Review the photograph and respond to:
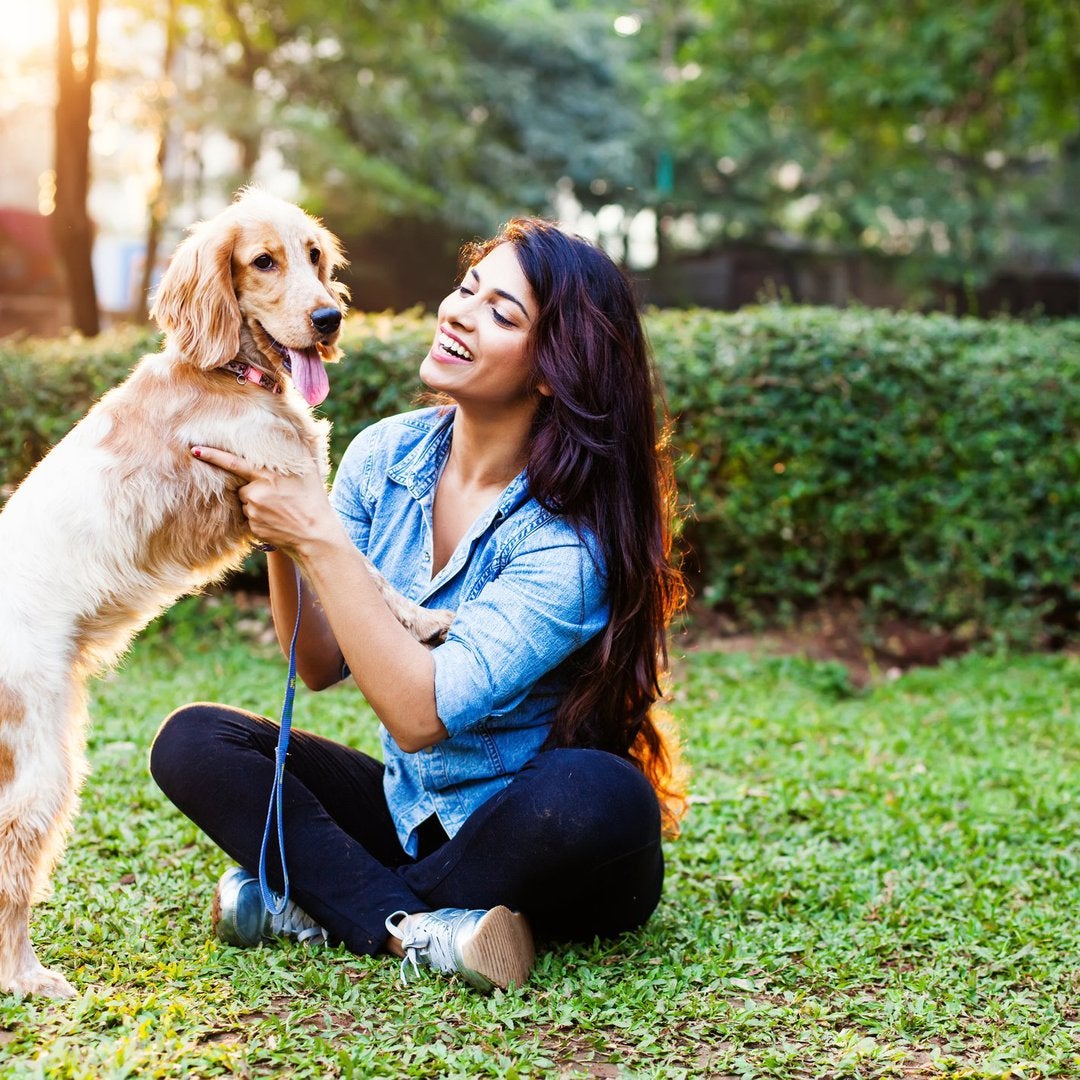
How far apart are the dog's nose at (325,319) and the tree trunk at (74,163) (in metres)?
8.26

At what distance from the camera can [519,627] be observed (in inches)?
111

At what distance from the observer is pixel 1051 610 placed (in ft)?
23.1

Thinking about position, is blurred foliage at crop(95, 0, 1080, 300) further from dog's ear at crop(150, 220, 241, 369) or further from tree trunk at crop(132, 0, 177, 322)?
dog's ear at crop(150, 220, 241, 369)

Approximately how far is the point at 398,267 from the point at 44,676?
61.2 ft

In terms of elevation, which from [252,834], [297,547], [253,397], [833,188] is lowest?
[252,834]

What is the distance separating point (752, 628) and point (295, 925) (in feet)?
14.3

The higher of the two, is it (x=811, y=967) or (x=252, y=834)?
(x=252, y=834)

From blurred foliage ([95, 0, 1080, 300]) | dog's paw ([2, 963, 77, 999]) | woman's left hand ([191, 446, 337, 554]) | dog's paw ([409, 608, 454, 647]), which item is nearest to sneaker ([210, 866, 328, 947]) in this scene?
dog's paw ([2, 963, 77, 999])

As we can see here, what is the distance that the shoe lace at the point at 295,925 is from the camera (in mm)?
3031

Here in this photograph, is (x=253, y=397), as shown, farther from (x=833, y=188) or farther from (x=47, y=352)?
(x=833, y=188)

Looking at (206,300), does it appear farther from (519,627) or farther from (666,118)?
(666,118)

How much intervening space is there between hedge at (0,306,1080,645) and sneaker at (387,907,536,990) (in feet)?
12.8

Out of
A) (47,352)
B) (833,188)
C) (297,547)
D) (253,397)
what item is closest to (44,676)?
(297,547)

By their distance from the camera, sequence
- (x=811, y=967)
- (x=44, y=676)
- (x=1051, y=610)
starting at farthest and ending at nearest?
(x=1051, y=610)
(x=811, y=967)
(x=44, y=676)
